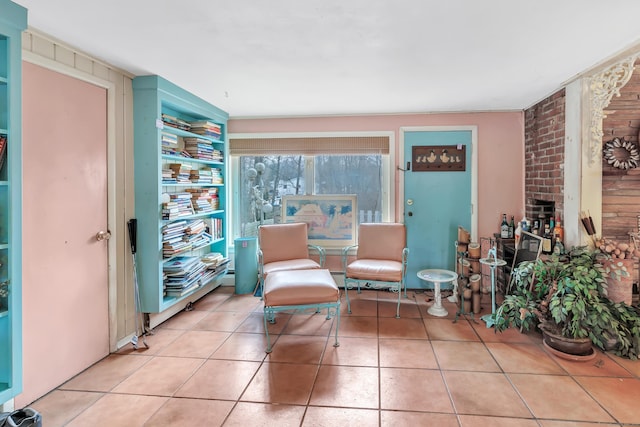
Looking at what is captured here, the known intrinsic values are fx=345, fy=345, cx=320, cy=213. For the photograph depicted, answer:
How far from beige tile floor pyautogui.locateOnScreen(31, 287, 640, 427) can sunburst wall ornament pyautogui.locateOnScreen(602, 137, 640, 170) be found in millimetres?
1606

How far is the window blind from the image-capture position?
4395 mm

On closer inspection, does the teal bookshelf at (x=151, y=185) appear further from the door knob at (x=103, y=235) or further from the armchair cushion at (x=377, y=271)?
the armchair cushion at (x=377, y=271)

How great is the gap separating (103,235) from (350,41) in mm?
2321

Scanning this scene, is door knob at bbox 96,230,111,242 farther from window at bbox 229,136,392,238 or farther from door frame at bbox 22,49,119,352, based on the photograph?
window at bbox 229,136,392,238

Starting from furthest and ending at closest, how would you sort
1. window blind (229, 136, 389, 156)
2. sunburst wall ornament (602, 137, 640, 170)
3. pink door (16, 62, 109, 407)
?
window blind (229, 136, 389, 156)
sunburst wall ornament (602, 137, 640, 170)
pink door (16, 62, 109, 407)

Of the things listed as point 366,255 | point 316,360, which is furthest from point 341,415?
point 366,255

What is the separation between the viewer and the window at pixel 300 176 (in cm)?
449

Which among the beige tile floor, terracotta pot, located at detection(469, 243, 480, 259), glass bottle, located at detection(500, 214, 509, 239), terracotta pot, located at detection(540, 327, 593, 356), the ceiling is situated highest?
the ceiling

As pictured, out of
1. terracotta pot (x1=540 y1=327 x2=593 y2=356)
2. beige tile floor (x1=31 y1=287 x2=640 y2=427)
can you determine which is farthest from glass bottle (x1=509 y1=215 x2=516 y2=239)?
terracotta pot (x1=540 y1=327 x2=593 y2=356)

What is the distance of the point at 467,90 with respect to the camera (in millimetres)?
3377

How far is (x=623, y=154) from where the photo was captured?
2.99 meters

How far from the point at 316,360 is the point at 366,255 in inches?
67.0

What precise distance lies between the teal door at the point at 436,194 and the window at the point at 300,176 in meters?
0.31

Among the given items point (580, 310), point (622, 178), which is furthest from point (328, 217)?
point (622, 178)
